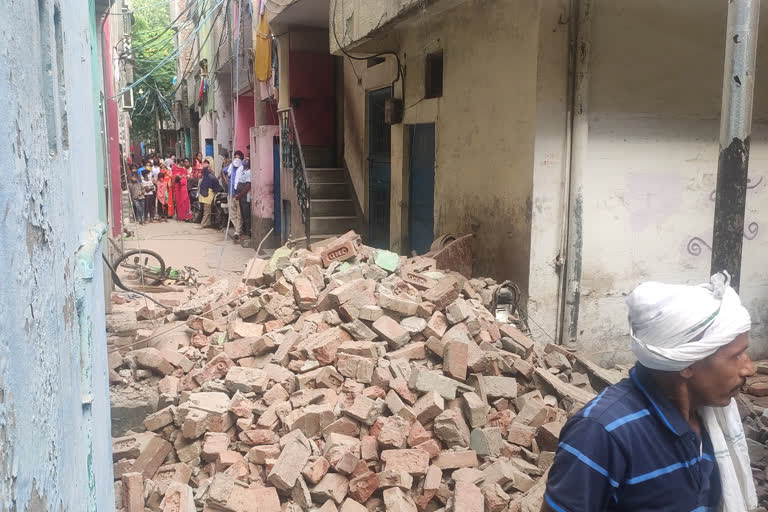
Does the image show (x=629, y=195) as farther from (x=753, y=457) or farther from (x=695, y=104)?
(x=753, y=457)

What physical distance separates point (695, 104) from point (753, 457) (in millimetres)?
3757

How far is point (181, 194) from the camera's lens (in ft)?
67.6

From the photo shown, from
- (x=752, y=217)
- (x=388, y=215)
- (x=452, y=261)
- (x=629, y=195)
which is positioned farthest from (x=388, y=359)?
(x=388, y=215)

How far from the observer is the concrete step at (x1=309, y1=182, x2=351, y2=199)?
1191 centimetres

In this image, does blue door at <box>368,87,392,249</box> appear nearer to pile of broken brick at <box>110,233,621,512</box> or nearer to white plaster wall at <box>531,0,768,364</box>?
pile of broken brick at <box>110,233,621,512</box>

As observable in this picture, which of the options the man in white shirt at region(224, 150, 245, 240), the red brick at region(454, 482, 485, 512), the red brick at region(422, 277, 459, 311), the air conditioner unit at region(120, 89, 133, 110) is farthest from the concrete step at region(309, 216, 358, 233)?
the air conditioner unit at region(120, 89, 133, 110)

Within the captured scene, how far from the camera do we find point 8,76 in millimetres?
1127

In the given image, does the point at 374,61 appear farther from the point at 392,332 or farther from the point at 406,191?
the point at 392,332

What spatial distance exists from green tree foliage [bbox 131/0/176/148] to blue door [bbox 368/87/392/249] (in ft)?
74.9

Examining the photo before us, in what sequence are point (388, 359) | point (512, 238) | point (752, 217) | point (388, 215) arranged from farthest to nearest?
point (388, 215) → point (752, 217) → point (512, 238) → point (388, 359)

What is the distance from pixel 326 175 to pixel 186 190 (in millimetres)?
9625

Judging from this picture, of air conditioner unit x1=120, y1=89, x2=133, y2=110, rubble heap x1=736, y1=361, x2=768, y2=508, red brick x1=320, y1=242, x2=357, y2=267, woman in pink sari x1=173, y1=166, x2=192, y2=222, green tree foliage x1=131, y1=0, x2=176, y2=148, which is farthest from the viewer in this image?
green tree foliage x1=131, y1=0, x2=176, y2=148

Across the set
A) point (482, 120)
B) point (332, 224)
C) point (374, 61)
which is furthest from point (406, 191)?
point (332, 224)

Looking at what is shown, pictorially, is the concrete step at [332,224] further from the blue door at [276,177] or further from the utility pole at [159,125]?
the utility pole at [159,125]
